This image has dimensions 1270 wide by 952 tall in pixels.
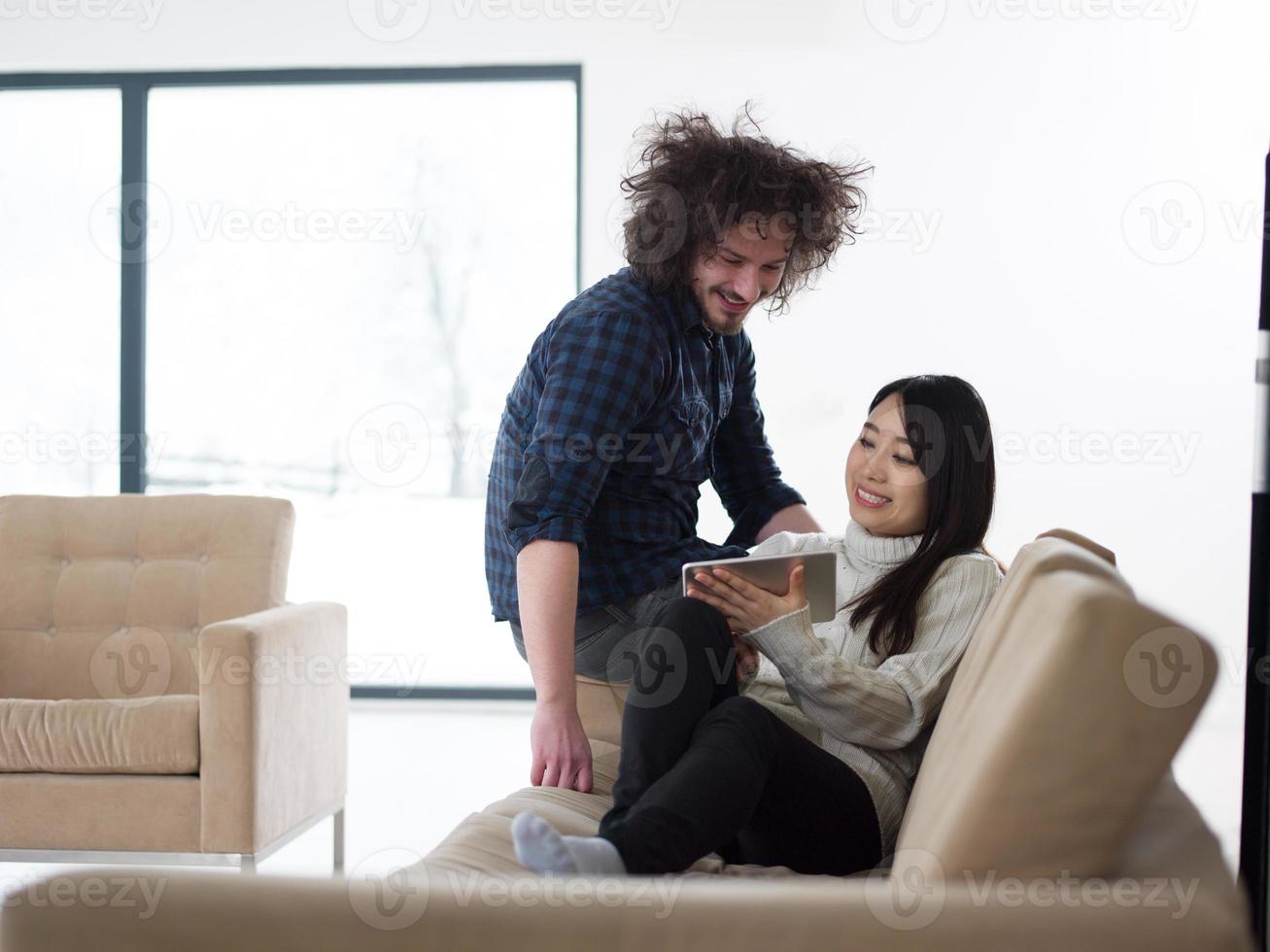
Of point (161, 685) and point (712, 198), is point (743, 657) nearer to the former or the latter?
point (712, 198)

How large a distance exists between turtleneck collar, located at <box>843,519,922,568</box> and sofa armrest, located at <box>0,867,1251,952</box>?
3.27 ft

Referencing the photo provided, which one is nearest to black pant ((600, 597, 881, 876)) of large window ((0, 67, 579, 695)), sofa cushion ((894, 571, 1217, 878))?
sofa cushion ((894, 571, 1217, 878))

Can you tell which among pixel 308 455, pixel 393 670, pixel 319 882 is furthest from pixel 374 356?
pixel 319 882

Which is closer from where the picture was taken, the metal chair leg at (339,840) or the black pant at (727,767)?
the black pant at (727,767)

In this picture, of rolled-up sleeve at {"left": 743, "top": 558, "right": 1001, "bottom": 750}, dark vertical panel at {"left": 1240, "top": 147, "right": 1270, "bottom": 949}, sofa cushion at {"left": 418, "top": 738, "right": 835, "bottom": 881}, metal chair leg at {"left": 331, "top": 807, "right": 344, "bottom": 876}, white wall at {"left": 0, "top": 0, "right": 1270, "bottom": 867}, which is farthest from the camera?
white wall at {"left": 0, "top": 0, "right": 1270, "bottom": 867}

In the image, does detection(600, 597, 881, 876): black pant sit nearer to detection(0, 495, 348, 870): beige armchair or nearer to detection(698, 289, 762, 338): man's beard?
detection(698, 289, 762, 338): man's beard

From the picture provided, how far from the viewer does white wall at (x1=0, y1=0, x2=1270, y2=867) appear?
14.0ft

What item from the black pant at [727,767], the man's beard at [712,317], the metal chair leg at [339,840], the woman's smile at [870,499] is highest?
the man's beard at [712,317]

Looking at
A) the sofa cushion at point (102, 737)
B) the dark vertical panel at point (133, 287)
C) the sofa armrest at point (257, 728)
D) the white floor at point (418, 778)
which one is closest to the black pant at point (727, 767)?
the white floor at point (418, 778)

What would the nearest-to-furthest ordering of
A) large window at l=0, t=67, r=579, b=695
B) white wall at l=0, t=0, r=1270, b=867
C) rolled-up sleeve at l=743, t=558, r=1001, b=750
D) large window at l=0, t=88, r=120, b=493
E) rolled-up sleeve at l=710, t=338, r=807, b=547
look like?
rolled-up sleeve at l=743, t=558, r=1001, b=750
rolled-up sleeve at l=710, t=338, r=807, b=547
white wall at l=0, t=0, r=1270, b=867
large window at l=0, t=67, r=579, b=695
large window at l=0, t=88, r=120, b=493

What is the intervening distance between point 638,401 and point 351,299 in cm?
308

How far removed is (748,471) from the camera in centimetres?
243

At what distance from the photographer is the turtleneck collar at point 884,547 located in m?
1.84

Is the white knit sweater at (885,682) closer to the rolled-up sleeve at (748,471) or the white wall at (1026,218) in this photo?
the rolled-up sleeve at (748,471)
